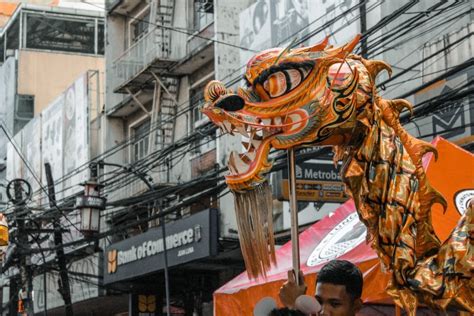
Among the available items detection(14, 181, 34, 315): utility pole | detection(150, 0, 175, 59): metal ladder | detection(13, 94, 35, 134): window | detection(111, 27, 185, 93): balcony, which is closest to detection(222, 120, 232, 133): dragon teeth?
detection(14, 181, 34, 315): utility pole

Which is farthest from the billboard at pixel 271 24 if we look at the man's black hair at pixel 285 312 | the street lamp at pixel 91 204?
the man's black hair at pixel 285 312

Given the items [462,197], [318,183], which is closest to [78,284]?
[318,183]

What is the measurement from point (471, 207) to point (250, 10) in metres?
14.9

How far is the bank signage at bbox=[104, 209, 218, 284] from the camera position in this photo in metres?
19.1

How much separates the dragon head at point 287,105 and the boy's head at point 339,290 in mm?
678

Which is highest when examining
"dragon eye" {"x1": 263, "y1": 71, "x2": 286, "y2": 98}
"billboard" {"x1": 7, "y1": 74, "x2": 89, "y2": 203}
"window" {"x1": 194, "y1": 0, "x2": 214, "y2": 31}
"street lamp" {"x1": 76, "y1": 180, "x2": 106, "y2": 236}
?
"window" {"x1": 194, "y1": 0, "x2": 214, "y2": 31}

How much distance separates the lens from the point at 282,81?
17.2ft

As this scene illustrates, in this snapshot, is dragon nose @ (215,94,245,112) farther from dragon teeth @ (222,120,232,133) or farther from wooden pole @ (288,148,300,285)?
wooden pole @ (288,148,300,285)

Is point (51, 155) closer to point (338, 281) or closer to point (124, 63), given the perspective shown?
point (124, 63)

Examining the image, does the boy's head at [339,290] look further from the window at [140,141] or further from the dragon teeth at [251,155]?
the window at [140,141]

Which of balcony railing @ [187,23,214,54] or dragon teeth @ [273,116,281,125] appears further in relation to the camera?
balcony railing @ [187,23,214,54]

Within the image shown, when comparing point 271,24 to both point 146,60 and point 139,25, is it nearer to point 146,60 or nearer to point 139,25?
point 146,60

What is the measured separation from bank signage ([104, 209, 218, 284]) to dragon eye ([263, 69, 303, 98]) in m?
13.5

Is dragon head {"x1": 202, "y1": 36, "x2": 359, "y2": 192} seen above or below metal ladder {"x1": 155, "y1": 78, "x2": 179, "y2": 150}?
below
